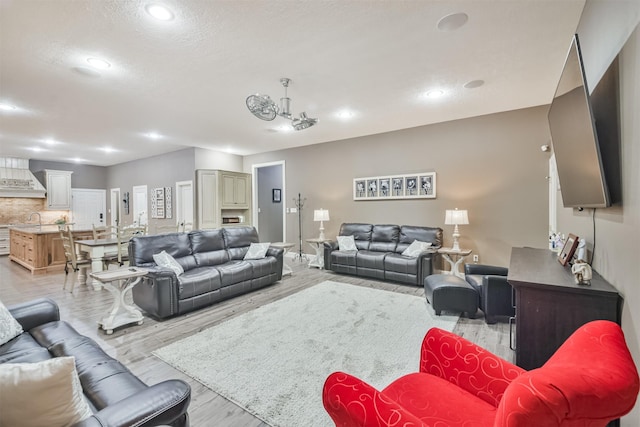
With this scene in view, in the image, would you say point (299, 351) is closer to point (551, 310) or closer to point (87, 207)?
point (551, 310)

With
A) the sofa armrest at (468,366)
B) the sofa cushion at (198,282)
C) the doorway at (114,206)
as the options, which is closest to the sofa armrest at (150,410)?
the sofa armrest at (468,366)

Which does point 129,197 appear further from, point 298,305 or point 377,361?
point 377,361

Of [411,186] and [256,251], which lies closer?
[256,251]

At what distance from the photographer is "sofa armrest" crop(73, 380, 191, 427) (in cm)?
93

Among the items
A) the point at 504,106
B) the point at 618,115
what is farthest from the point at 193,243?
the point at 504,106

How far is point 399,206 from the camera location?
5.66 meters

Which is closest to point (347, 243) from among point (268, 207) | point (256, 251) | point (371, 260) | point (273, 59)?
point (371, 260)

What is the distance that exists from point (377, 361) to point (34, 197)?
36.6ft

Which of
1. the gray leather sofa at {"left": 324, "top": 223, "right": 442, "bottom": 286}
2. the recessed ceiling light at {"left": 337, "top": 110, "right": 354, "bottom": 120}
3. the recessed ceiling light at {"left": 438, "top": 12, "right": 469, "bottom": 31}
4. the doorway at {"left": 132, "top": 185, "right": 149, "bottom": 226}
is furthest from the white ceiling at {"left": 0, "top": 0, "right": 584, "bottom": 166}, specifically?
the doorway at {"left": 132, "top": 185, "right": 149, "bottom": 226}

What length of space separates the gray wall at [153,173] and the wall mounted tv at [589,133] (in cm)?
710

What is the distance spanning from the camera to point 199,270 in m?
3.80

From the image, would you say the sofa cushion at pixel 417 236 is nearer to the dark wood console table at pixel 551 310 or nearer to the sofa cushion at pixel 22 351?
the dark wood console table at pixel 551 310

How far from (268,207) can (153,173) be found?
3.51 metres

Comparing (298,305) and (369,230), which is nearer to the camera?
(298,305)
